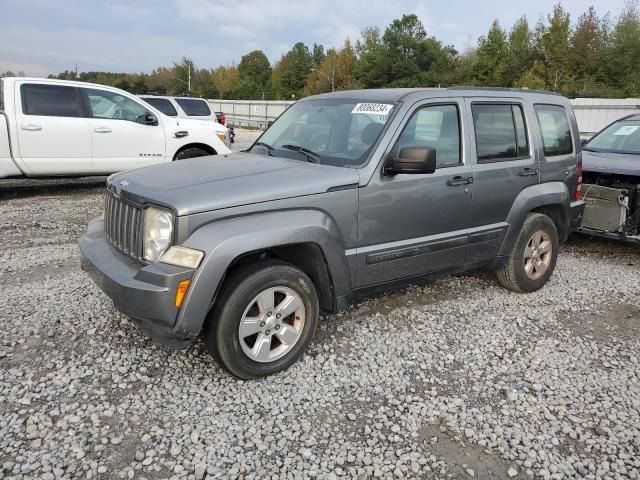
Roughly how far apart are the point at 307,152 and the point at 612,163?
167 inches

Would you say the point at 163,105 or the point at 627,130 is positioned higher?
the point at 163,105

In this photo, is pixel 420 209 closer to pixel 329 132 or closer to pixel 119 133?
pixel 329 132

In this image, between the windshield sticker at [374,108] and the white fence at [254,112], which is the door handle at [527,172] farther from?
the white fence at [254,112]

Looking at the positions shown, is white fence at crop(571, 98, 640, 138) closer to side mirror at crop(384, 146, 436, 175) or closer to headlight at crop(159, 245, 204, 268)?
side mirror at crop(384, 146, 436, 175)

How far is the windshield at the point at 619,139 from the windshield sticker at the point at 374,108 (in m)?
4.33

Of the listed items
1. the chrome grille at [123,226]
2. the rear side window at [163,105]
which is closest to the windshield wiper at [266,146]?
the chrome grille at [123,226]

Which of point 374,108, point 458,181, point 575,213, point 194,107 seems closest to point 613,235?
point 575,213

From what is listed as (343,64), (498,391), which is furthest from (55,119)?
(343,64)

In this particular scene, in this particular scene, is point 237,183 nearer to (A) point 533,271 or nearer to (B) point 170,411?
(B) point 170,411

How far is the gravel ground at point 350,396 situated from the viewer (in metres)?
2.58

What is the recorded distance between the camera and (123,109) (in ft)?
28.8

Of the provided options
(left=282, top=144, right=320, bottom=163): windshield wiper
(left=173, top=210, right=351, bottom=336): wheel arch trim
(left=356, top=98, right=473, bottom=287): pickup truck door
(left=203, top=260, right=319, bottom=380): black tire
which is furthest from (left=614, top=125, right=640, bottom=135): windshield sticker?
(left=203, top=260, right=319, bottom=380): black tire

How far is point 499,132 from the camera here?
14.5 ft

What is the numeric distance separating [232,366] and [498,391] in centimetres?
168
